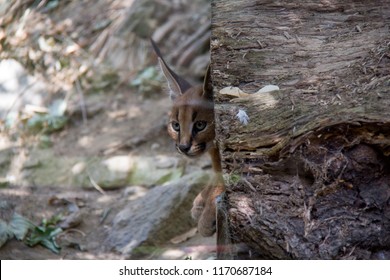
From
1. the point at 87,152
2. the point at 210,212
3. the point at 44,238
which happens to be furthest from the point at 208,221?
the point at 87,152

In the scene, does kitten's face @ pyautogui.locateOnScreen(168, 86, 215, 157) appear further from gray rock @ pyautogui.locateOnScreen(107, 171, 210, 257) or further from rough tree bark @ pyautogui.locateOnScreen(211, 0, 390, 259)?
gray rock @ pyautogui.locateOnScreen(107, 171, 210, 257)

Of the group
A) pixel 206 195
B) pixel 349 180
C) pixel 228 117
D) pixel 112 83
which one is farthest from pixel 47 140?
pixel 349 180

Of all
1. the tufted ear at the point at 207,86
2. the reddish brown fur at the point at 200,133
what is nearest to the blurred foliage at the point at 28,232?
the reddish brown fur at the point at 200,133

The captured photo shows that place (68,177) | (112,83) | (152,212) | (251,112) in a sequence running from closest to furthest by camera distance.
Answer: (251,112), (152,212), (68,177), (112,83)

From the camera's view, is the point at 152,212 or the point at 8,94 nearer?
the point at 152,212

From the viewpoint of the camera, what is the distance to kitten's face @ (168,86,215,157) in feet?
15.0

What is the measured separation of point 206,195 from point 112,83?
4.02 meters

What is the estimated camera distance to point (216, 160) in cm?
482

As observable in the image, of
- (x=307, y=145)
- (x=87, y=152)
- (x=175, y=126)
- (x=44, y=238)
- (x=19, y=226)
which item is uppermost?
(x=307, y=145)

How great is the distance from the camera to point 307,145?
3.45m

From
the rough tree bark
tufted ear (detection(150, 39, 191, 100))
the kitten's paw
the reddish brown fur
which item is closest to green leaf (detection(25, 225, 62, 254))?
the reddish brown fur

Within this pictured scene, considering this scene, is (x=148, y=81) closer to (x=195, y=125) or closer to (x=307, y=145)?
(x=195, y=125)

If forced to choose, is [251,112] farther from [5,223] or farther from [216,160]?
[5,223]

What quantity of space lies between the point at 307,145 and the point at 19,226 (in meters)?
2.86
